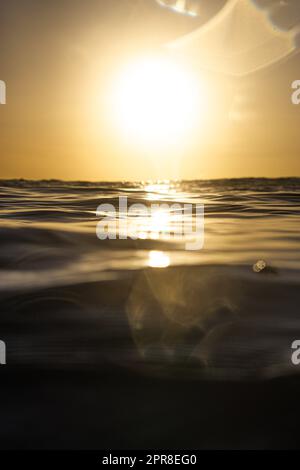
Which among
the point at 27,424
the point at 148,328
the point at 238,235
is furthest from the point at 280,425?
the point at 238,235

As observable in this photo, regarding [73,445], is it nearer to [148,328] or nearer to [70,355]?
[70,355]

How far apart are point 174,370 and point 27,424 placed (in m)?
0.42

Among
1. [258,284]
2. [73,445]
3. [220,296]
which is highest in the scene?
[258,284]

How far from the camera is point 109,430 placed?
3.34 ft

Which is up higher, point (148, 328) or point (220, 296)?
point (220, 296)

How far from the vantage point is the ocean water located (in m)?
1.37

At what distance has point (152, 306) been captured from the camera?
1860mm

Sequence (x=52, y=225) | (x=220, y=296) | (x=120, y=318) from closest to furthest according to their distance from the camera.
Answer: (x=120, y=318) → (x=220, y=296) → (x=52, y=225)

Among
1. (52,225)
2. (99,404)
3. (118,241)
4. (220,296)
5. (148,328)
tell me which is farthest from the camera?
(52,225)

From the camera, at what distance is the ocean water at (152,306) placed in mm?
1365

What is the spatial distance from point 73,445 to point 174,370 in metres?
0.39

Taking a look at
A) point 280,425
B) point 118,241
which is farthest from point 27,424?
point 118,241

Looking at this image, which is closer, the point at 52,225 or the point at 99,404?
the point at 99,404

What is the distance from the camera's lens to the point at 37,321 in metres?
1.67
